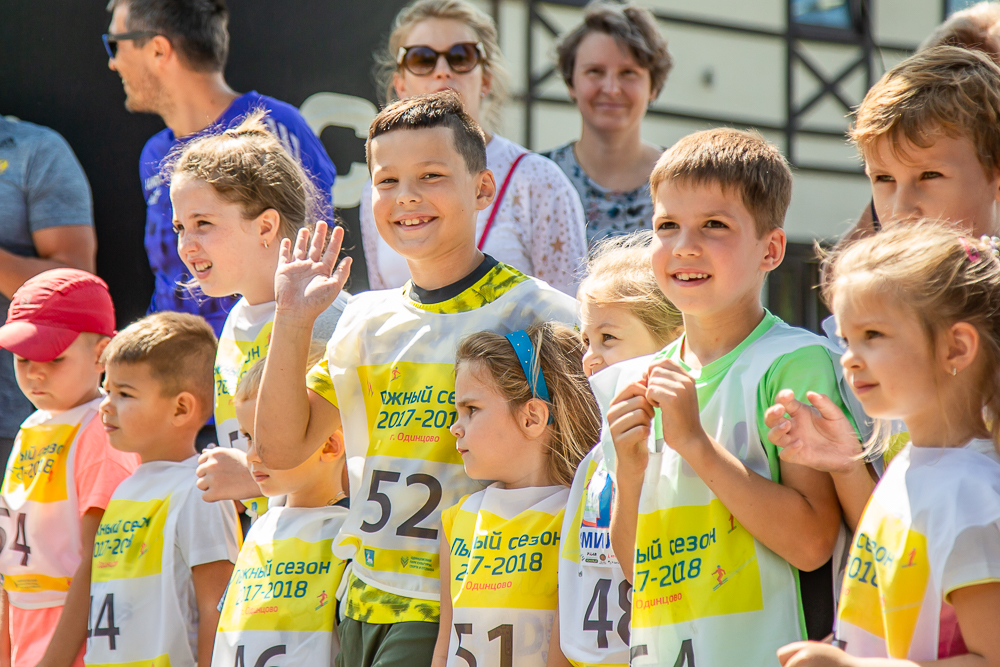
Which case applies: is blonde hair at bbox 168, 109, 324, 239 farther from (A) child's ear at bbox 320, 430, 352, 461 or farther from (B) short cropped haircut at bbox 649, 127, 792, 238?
(B) short cropped haircut at bbox 649, 127, 792, 238

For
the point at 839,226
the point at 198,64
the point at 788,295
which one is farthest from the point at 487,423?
the point at 839,226

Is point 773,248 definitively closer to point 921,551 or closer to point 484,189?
point 921,551

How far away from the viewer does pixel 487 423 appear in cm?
222

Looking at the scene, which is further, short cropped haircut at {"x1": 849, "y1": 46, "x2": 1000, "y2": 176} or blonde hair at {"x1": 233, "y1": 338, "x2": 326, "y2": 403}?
blonde hair at {"x1": 233, "y1": 338, "x2": 326, "y2": 403}

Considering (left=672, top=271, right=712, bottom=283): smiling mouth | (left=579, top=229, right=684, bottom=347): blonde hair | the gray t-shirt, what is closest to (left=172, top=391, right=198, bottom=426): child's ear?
the gray t-shirt

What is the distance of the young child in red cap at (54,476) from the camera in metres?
3.06

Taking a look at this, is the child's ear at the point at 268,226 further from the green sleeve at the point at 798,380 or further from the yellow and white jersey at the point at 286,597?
the green sleeve at the point at 798,380

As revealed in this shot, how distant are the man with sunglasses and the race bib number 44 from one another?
2147 mm

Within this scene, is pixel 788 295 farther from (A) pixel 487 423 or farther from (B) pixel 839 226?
(A) pixel 487 423

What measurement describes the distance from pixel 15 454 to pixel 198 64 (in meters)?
1.55

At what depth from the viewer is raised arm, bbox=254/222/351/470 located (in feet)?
7.62

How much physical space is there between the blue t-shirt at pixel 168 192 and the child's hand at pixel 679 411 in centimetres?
199

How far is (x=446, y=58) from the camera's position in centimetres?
343

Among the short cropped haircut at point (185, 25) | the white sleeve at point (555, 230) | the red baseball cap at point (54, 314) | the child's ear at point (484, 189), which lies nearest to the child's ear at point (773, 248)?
the child's ear at point (484, 189)
